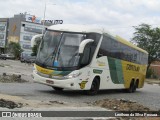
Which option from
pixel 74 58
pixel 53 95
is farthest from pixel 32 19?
pixel 53 95

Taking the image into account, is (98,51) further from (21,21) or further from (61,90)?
(21,21)

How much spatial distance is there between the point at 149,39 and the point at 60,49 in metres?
63.0

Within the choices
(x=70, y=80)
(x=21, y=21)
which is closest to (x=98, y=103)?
(x=70, y=80)

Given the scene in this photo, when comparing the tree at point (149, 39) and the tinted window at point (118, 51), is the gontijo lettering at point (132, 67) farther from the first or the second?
the tree at point (149, 39)

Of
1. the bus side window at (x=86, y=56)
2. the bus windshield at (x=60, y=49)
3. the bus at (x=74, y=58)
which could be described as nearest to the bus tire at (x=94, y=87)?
the bus at (x=74, y=58)

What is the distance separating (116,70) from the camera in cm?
2312

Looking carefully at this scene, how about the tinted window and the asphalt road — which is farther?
the tinted window

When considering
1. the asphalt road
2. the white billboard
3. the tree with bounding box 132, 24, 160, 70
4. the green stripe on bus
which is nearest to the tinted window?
the green stripe on bus

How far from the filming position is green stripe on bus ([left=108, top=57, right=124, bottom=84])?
72.8 ft

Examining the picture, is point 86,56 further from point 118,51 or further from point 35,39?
point 118,51

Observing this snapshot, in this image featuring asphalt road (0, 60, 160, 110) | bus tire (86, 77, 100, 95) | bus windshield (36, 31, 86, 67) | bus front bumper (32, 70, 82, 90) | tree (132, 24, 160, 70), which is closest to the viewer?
asphalt road (0, 60, 160, 110)

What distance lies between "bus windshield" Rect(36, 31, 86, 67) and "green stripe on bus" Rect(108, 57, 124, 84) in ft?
12.4

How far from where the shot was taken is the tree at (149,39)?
78812 millimetres

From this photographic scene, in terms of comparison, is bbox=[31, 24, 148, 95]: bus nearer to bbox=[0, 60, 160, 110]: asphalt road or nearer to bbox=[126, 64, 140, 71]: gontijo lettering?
bbox=[0, 60, 160, 110]: asphalt road
